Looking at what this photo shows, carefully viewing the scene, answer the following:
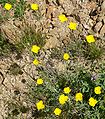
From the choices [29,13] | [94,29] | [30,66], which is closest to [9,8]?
[29,13]

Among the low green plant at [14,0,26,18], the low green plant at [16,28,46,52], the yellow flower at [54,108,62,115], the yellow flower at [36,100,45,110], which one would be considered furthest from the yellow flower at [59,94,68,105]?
the low green plant at [14,0,26,18]

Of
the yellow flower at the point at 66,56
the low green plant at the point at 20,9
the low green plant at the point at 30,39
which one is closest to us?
the yellow flower at the point at 66,56

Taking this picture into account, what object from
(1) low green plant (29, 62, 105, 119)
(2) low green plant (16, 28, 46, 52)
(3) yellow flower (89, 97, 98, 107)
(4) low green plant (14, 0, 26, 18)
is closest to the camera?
(3) yellow flower (89, 97, 98, 107)

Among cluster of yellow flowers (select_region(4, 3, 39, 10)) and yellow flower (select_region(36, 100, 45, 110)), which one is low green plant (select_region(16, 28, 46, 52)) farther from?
yellow flower (select_region(36, 100, 45, 110))

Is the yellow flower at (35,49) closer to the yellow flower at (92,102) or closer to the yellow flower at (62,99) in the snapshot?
the yellow flower at (62,99)

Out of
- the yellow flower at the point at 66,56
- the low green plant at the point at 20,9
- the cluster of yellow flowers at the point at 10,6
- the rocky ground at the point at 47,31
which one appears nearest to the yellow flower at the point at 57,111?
the rocky ground at the point at 47,31

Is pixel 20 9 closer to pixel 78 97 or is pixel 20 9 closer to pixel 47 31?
pixel 47 31

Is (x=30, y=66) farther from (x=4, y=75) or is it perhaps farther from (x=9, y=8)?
(x=9, y=8)

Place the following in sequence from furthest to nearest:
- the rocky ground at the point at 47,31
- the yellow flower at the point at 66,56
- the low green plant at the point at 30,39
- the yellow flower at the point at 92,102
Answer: the low green plant at the point at 30,39
the rocky ground at the point at 47,31
the yellow flower at the point at 66,56
the yellow flower at the point at 92,102
